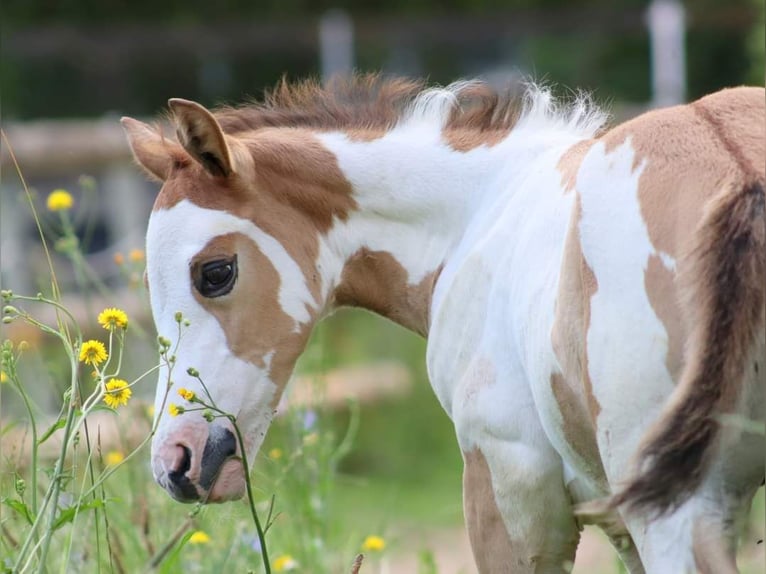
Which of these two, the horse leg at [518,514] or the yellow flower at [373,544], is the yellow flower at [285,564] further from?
the horse leg at [518,514]

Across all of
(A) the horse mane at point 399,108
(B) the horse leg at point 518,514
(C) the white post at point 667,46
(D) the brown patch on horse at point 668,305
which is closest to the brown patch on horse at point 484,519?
(B) the horse leg at point 518,514

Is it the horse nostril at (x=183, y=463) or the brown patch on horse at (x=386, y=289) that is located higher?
the brown patch on horse at (x=386, y=289)

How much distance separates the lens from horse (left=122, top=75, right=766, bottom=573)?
1.94 metres

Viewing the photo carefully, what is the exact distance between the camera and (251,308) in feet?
9.17

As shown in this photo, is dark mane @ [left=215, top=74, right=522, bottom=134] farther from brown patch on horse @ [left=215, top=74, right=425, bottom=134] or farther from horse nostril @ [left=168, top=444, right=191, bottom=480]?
horse nostril @ [left=168, top=444, right=191, bottom=480]

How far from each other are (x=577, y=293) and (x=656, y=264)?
0.20 meters

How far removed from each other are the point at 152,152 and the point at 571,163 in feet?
3.49

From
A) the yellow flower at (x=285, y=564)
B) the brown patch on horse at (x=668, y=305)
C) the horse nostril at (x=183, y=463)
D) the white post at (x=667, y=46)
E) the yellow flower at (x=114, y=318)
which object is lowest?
the white post at (x=667, y=46)

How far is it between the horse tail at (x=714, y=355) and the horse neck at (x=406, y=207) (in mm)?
1030

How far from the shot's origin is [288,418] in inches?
146

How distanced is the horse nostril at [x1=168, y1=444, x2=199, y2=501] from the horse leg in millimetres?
610

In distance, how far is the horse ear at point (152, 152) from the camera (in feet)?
9.91

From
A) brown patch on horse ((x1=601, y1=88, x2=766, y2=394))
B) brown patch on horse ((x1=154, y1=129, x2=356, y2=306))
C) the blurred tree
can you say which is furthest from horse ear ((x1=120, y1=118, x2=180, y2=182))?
the blurred tree

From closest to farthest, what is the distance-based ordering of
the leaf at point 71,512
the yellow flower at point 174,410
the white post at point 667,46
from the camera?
the leaf at point 71,512 → the yellow flower at point 174,410 → the white post at point 667,46
